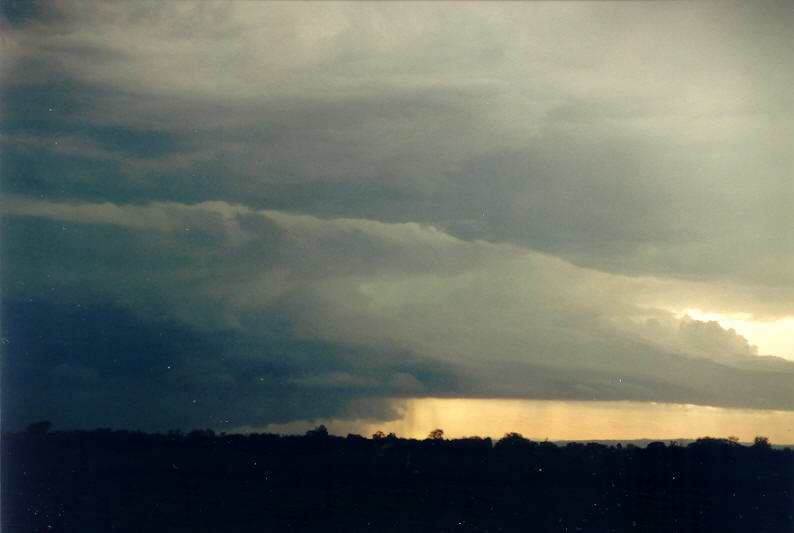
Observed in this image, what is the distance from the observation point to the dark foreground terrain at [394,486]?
23.1ft

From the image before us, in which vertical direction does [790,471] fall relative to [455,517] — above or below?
above

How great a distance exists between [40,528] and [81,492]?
1.40 feet

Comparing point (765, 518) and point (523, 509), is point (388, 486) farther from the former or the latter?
point (765, 518)

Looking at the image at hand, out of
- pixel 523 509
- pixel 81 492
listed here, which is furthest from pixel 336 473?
pixel 81 492

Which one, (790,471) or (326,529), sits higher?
(790,471)

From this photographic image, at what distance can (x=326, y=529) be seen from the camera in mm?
7105

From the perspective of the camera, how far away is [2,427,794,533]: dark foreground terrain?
278 inches

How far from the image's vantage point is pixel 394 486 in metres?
7.29

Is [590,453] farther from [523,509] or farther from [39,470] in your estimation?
[39,470]

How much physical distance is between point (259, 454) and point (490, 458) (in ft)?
6.27

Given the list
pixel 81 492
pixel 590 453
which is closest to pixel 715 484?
pixel 590 453

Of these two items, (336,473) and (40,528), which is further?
(336,473)

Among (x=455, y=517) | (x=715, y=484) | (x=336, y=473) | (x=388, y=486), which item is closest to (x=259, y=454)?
(x=336, y=473)

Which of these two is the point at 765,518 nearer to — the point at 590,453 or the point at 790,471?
the point at 790,471
